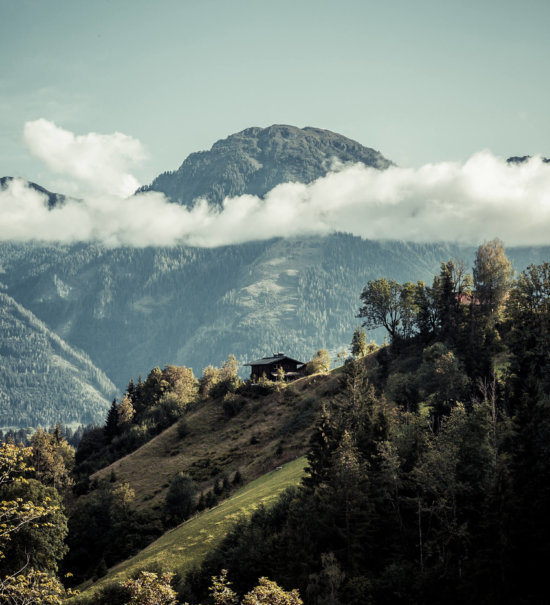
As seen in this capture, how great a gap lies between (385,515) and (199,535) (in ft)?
72.1

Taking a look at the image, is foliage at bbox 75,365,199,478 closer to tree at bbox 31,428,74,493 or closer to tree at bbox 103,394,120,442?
tree at bbox 103,394,120,442

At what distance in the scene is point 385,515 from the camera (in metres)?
48.3

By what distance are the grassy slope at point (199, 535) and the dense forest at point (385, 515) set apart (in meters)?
3.35

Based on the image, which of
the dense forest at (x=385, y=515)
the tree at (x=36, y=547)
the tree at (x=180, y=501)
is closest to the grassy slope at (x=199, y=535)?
the dense forest at (x=385, y=515)

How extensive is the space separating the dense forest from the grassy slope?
11.0ft

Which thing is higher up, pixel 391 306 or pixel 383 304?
pixel 383 304

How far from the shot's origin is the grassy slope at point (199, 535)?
53.2 metres

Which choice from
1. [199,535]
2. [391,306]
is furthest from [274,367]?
[199,535]

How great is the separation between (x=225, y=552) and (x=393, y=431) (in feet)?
62.7

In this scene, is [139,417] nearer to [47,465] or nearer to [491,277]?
[47,465]

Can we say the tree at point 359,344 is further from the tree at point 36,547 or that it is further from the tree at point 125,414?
the tree at point 36,547

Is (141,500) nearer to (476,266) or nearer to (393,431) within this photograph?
(393,431)

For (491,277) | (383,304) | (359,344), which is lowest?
(359,344)

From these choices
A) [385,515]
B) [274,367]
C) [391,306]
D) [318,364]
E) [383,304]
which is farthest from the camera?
[274,367]
